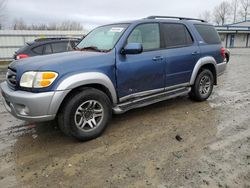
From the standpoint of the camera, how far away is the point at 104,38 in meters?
4.16

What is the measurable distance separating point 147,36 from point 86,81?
Answer: 1.66m

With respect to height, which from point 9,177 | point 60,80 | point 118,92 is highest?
point 60,80

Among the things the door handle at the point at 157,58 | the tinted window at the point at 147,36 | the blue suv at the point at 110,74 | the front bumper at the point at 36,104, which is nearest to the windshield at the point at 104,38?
the blue suv at the point at 110,74

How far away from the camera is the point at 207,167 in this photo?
2734mm

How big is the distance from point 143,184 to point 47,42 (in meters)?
7.89

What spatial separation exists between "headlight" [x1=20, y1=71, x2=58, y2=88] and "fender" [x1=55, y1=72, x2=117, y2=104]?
0.48ft

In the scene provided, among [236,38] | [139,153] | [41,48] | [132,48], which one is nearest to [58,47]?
[41,48]

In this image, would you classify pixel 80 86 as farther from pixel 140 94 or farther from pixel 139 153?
pixel 139 153

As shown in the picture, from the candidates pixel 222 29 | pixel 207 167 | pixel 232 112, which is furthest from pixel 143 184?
pixel 222 29

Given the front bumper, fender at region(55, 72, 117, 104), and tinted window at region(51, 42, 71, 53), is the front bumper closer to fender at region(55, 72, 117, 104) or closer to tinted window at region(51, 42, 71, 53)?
fender at region(55, 72, 117, 104)

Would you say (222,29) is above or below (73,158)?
above

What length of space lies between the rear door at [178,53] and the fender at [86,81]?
1388 millimetres

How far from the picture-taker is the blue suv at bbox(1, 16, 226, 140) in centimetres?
305

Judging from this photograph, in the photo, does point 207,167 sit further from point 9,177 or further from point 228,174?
point 9,177
